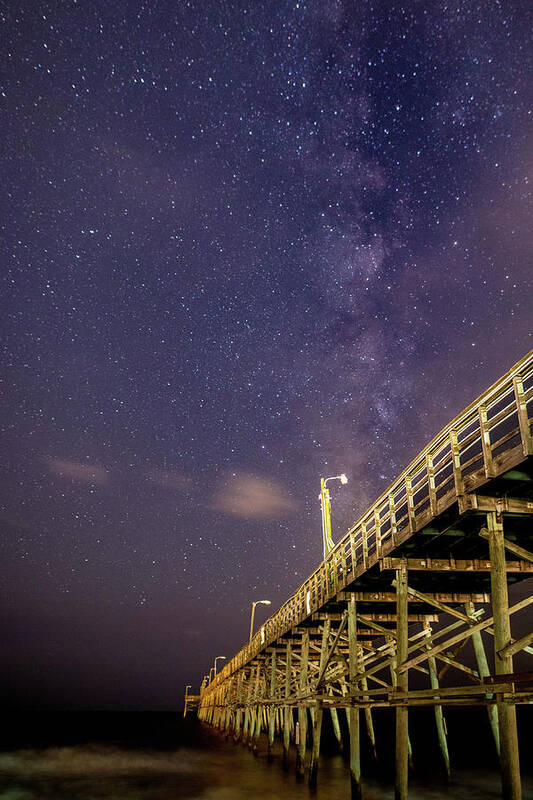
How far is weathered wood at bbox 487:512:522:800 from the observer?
301 inches

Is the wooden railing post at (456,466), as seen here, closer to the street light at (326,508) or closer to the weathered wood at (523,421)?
the weathered wood at (523,421)

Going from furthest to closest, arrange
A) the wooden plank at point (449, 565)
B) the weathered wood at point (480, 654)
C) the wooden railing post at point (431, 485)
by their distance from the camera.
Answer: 1. the weathered wood at point (480, 654)
2. the wooden plank at point (449, 565)
3. the wooden railing post at point (431, 485)

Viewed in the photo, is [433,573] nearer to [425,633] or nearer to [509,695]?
[425,633]

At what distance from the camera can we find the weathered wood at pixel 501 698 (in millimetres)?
7641

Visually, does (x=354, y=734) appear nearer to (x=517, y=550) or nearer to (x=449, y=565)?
(x=449, y=565)

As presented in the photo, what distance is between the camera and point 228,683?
44125mm

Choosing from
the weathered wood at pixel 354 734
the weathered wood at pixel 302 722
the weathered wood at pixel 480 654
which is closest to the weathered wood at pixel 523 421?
the weathered wood at pixel 480 654

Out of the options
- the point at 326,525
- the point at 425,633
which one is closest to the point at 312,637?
the point at 326,525

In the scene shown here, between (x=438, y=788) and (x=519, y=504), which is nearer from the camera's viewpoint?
(x=519, y=504)

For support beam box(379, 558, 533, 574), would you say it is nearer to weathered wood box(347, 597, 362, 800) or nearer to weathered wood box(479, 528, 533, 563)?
weathered wood box(479, 528, 533, 563)

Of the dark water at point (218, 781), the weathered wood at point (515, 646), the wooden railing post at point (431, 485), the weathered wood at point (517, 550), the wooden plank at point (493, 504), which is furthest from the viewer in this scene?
the dark water at point (218, 781)

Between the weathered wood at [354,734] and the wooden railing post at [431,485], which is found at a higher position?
the wooden railing post at [431,485]

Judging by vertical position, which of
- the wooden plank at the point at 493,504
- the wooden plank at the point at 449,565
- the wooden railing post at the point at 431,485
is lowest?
the wooden plank at the point at 449,565

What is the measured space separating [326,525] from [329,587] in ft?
18.6
